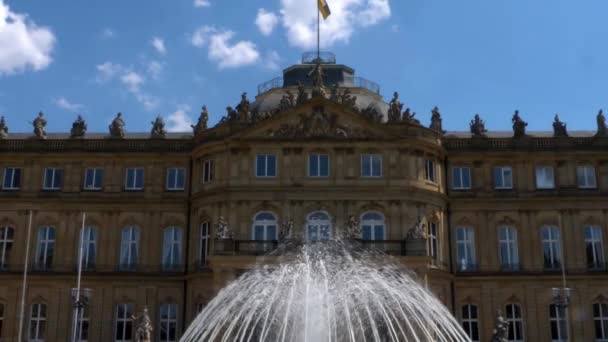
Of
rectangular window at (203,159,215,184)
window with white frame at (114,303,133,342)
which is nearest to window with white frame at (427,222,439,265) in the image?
rectangular window at (203,159,215,184)

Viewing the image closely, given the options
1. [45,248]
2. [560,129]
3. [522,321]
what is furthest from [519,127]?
[45,248]

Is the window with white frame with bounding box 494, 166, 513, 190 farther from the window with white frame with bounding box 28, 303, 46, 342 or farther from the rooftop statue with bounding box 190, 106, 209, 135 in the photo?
the window with white frame with bounding box 28, 303, 46, 342

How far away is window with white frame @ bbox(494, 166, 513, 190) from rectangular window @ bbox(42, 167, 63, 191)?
2990cm

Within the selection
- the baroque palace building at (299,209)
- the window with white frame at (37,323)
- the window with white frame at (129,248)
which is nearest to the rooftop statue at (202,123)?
the baroque palace building at (299,209)

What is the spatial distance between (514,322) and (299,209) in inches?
622

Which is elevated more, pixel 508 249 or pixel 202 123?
pixel 202 123

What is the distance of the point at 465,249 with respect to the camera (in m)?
49.7

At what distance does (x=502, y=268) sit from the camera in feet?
161

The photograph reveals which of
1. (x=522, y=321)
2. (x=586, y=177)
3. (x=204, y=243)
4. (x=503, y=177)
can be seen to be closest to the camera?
(x=522, y=321)

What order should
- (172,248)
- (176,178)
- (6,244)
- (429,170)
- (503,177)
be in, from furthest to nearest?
(176,178) < (503,177) < (6,244) < (172,248) < (429,170)

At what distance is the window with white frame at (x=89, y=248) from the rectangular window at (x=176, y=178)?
585cm

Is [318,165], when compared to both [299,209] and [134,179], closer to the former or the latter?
[299,209]

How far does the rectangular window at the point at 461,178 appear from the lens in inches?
2007

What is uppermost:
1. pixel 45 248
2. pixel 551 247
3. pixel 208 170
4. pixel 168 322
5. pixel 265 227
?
pixel 208 170
